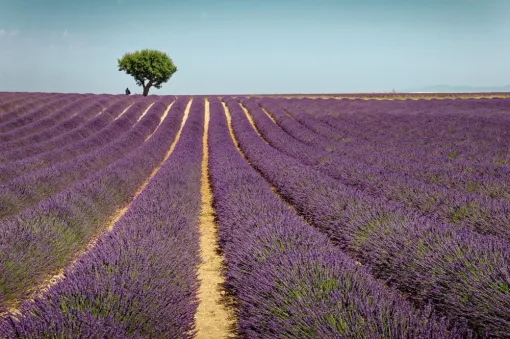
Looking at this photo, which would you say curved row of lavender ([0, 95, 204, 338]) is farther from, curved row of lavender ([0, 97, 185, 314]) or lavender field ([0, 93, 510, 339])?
curved row of lavender ([0, 97, 185, 314])

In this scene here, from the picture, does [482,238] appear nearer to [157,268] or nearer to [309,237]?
[309,237]

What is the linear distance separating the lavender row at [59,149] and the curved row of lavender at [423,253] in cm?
644

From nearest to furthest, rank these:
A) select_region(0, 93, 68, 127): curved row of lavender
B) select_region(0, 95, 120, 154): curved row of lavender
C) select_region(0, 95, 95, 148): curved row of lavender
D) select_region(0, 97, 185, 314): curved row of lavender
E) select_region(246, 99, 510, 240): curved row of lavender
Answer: select_region(0, 97, 185, 314): curved row of lavender
select_region(246, 99, 510, 240): curved row of lavender
select_region(0, 95, 120, 154): curved row of lavender
select_region(0, 95, 95, 148): curved row of lavender
select_region(0, 93, 68, 127): curved row of lavender

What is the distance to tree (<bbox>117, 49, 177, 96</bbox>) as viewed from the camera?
4538 centimetres

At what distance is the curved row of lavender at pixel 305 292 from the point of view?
6.39 feet

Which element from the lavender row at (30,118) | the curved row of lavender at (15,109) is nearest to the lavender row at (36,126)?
the lavender row at (30,118)

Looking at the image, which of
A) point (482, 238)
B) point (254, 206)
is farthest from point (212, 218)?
point (482, 238)

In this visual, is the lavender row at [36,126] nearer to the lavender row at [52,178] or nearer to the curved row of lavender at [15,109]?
the curved row of lavender at [15,109]

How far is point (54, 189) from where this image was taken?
7.11m

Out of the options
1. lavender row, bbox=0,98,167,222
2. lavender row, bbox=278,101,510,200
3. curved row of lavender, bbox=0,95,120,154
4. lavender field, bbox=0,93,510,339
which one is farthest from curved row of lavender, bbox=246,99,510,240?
curved row of lavender, bbox=0,95,120,154

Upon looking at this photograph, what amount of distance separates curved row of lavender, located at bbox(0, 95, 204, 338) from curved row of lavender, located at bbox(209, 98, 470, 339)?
436mm

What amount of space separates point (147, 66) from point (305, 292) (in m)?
46.4

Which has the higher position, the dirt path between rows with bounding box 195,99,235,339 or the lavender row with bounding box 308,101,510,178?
the lavender row with bounding box 308,101,510,178

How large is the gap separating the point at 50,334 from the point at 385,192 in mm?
4903
